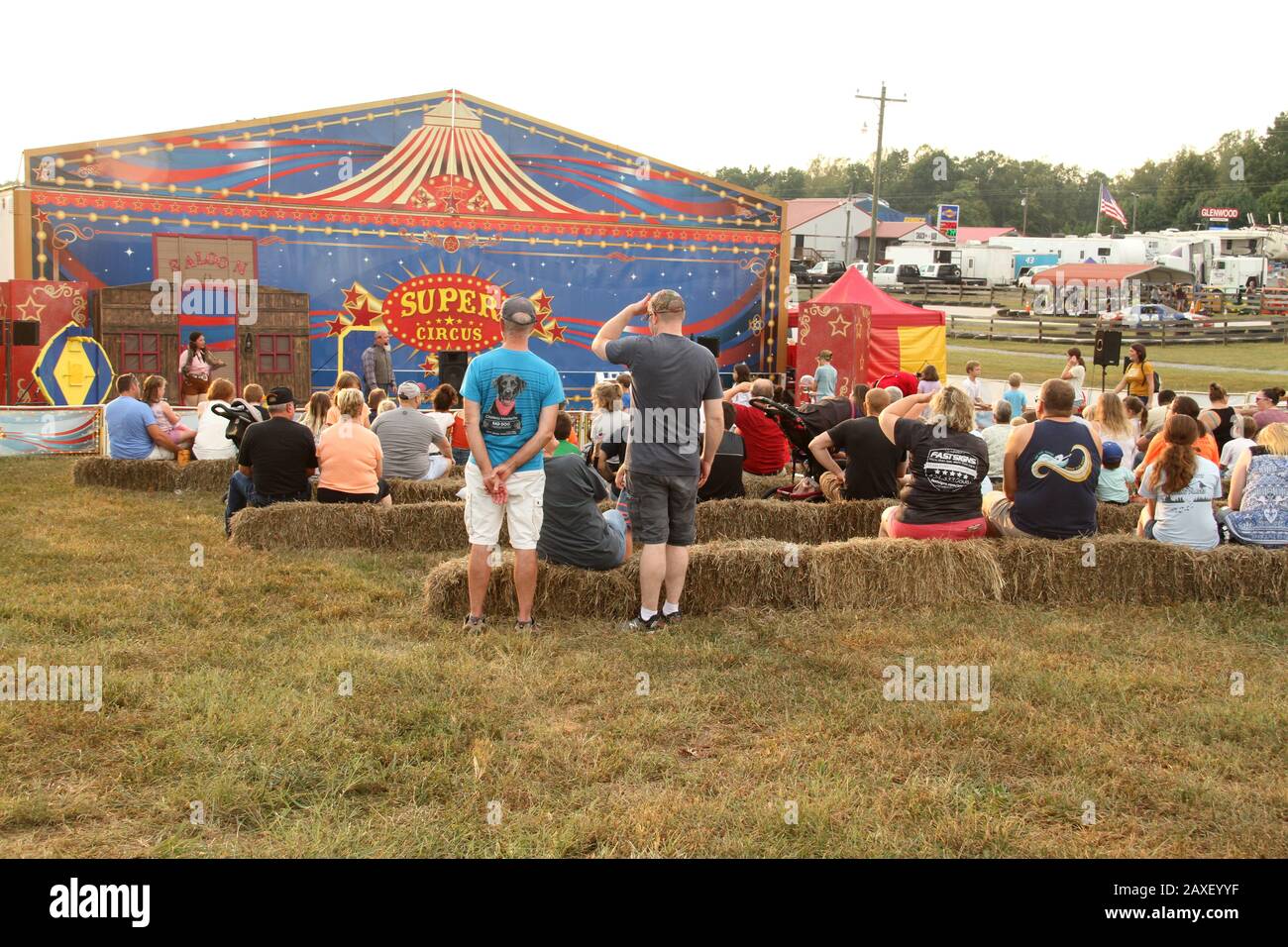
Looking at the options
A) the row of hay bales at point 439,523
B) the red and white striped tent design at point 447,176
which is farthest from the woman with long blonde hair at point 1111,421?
the red and white striped tent design at point 447,176

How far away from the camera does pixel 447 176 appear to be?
16.1m

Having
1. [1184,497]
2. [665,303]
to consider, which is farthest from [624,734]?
[1184,497]

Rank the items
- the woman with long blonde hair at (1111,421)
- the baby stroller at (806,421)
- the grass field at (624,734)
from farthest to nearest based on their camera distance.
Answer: the baby stroller at (806,421) → the woman with long blonde hair at (1111,421) → the grass field at (624,734)

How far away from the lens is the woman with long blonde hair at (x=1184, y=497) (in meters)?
6.54

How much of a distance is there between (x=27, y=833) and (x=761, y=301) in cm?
1556

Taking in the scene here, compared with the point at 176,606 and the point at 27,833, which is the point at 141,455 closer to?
the point at 176,606

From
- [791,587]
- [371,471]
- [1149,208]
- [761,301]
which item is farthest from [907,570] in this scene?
[1149,208]

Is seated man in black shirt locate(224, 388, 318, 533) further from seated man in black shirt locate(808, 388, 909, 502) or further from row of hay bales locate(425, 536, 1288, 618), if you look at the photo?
seated man in black shirt locate(808, 388, 909, 502)

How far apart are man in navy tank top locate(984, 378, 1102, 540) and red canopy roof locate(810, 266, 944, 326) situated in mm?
11587

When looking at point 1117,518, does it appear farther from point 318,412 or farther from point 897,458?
point 318,412

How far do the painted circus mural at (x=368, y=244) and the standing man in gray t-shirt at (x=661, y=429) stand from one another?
1021 cm

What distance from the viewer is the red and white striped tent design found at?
15.7m

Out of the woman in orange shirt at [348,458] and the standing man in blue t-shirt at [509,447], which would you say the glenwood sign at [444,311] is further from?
the standing man in blue t-shirt at [509,447]

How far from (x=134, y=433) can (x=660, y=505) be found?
630 cm
